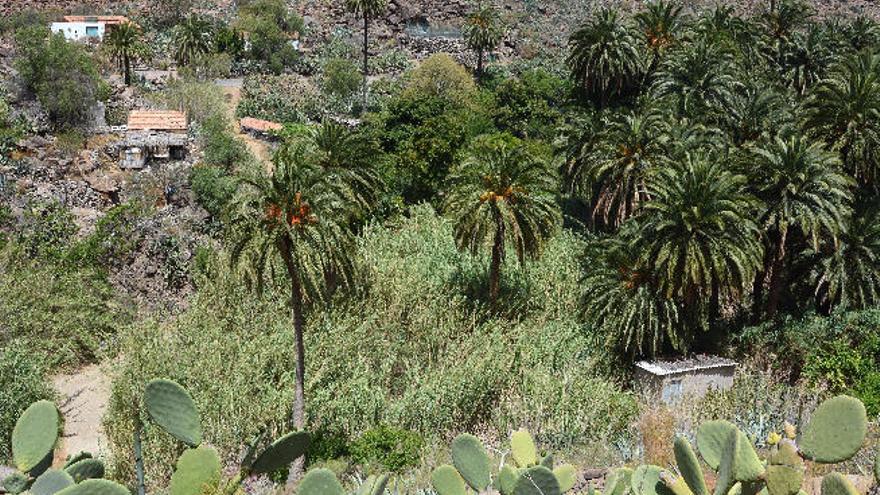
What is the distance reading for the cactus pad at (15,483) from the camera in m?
6.17

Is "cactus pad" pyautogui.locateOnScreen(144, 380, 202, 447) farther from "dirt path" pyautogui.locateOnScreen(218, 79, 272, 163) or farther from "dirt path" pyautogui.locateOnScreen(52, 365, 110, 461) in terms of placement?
"dirt path" pyautogui.locateOnScreen(218, 79, 272, 163)

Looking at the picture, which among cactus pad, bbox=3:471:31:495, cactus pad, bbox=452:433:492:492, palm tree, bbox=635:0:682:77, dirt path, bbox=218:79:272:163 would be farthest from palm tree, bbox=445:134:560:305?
palm tree, bbox=635:0:682:77

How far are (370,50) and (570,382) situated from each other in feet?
150

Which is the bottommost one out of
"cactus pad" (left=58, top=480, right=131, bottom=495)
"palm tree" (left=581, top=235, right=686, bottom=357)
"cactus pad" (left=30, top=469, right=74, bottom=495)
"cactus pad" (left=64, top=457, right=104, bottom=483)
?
"palm tree" (left=581, top=235, right=686, bottom=357)

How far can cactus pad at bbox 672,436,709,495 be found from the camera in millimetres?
6145

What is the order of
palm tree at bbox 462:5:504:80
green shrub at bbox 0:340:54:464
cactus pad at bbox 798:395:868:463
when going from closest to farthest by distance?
cactus pad at bbox 798:395:868:463
green shrub at bbox 0:340:54:464
palm tree at bbox 462:5:504:80

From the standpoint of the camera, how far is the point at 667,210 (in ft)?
71.0

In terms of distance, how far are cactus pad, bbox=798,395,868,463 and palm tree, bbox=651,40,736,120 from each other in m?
25.3

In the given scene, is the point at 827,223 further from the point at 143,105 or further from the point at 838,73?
the point at 143,105

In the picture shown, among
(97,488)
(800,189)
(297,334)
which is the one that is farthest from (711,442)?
(800,189)

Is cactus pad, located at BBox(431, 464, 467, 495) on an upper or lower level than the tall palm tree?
upper

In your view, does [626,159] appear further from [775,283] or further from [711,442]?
[711,442]

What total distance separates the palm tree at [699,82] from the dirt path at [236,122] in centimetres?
1611

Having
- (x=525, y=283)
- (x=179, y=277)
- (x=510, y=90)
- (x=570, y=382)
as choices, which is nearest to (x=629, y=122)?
(x=525, y=283)
